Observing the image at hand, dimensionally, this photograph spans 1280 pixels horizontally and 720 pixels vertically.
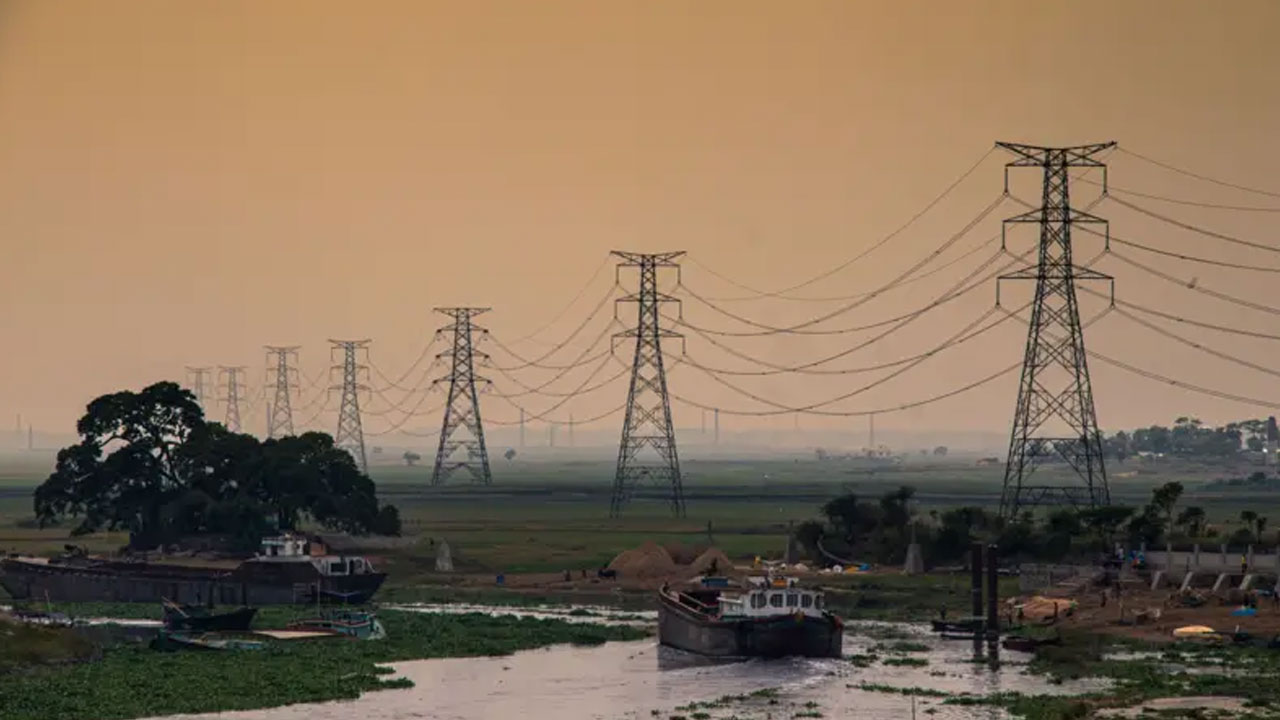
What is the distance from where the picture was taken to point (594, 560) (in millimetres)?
172125

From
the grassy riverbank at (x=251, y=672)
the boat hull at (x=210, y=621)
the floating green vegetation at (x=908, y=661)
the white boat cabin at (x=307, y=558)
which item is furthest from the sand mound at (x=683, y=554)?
the floating green vegetation at (x=908, y=661)

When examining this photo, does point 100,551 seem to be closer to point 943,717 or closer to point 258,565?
point 258,565

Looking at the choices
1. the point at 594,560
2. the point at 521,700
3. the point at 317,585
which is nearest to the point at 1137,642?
the point at 521,700

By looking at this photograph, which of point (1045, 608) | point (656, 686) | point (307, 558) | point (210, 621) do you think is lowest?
point (656, 686)

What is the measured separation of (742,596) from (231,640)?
26.7 meters

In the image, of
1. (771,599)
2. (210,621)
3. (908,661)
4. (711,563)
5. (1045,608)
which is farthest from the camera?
(711,563)

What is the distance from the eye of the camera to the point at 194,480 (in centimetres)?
18000

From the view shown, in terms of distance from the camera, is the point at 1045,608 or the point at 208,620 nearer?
the point at 208,620

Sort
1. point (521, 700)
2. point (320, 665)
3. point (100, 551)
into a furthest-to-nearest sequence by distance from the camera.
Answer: point (100, 551) < point (320, 665) < point (521, 700)

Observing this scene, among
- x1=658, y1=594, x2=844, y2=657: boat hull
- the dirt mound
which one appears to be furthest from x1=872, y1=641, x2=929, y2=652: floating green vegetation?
the dirt mound

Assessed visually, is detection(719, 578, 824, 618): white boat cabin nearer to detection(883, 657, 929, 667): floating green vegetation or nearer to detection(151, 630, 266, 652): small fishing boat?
detection(883, 657, 929, 667): floating green vegetation

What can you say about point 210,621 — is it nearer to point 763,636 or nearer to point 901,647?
point 763,636

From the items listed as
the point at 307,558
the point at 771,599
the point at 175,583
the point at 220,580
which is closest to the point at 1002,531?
the point at 771,599

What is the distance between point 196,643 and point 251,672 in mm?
11229
